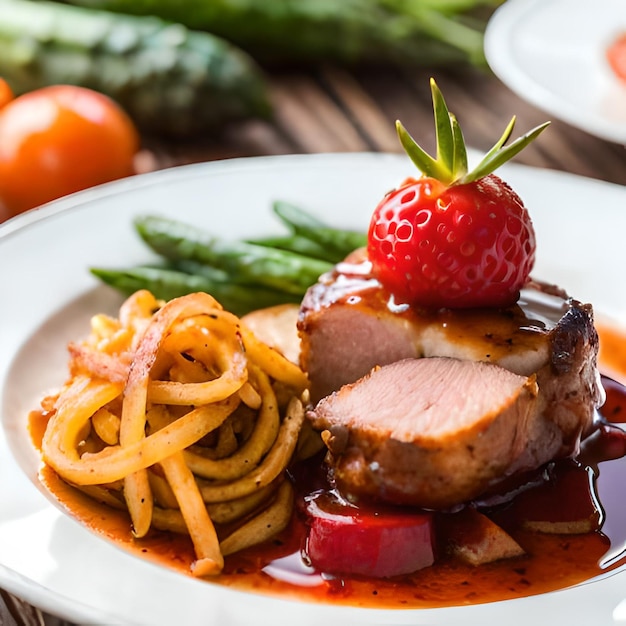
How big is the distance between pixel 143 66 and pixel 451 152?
375 centimetres

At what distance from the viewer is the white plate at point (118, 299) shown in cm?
265

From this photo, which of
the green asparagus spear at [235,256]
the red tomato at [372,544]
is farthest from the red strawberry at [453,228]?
the green asparagus spear at [235,256]

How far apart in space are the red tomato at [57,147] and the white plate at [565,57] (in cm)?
232

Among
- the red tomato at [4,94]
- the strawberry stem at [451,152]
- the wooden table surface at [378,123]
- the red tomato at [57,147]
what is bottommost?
the wooden table surface at [378,123]

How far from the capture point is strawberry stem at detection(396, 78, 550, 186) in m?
3.16

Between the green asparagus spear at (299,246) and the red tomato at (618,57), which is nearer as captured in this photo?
the green asparagus spear at (299,246)

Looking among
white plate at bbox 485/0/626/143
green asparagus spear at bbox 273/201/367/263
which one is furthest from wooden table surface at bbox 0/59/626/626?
green asparagus spear at bbox 273/201/367/263

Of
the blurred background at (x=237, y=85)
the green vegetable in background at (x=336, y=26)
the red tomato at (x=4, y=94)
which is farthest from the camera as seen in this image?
the green vegetable in background at (x=336, y=26)

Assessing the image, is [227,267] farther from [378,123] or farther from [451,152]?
[378,123]

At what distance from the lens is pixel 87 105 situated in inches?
232

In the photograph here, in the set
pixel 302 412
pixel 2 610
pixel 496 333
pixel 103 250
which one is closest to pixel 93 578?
pixel 2 610

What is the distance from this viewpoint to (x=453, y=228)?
10.5 feet

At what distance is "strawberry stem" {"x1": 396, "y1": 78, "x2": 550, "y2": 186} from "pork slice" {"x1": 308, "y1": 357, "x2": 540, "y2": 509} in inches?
24.9

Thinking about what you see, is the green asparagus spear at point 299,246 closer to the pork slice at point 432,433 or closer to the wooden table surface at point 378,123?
the pork slice at point 432,433
